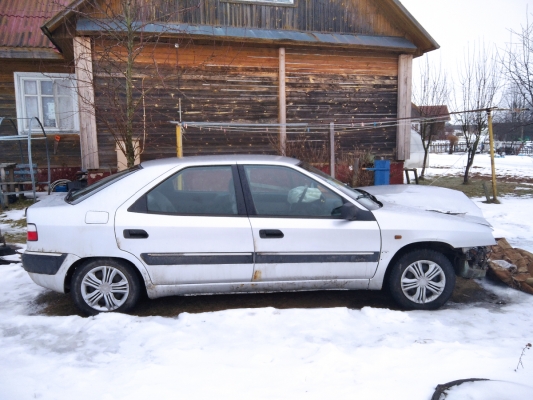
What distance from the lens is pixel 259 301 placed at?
4.48 m

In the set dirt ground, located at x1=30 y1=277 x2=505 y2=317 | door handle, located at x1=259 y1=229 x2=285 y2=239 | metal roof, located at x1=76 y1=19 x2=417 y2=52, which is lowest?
dirt ground, located at x1=30 y1=277 x2=505 y2=317

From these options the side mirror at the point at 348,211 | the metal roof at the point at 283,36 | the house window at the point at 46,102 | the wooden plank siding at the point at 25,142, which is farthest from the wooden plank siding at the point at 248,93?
the side mirror at the point at 348,211

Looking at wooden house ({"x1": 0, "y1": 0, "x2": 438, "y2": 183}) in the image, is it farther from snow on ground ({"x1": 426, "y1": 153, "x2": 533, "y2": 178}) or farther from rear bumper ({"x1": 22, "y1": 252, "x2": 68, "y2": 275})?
snow on ground ({"x1": 426, "y1": 153, "x2": 533, "y2": 178})

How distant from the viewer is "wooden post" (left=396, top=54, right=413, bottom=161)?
11.6 meters

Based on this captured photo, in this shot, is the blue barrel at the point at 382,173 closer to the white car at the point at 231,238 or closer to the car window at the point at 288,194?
the white car at the point at 231,238

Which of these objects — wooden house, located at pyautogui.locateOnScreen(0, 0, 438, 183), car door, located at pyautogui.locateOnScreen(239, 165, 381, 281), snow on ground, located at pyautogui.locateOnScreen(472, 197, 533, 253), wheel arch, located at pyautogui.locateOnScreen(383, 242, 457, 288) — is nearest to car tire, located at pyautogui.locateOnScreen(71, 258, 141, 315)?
car door, located at pyautogui.locateOnScreen(239, 165, 381, 281)

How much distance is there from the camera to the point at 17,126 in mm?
12133

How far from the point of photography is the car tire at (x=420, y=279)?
4.18 m

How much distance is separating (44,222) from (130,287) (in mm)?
967

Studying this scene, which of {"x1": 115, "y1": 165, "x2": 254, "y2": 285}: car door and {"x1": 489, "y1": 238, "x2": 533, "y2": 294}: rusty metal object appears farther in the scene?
{"x1": 489, "y1": 238, "x2": 533, "y2": 294}: rusty metal object

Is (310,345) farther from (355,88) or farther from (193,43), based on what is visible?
(355,88)

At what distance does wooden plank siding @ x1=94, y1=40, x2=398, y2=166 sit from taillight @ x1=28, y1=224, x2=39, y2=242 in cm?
642

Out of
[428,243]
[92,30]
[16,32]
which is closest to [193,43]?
[92,30]

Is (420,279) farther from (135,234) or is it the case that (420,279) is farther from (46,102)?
(46,102)
